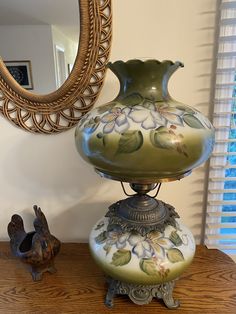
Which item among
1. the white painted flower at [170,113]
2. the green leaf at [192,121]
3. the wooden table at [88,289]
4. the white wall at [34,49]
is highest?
the white wall at [34,49]

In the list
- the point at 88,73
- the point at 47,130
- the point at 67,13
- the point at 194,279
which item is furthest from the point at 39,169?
the point at 194,279

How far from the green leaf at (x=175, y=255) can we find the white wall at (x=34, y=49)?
622 mm

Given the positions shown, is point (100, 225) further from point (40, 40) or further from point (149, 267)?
point (40, 40)

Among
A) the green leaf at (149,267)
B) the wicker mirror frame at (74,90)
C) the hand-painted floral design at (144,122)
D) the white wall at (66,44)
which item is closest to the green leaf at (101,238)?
the green leaf at (149,267)

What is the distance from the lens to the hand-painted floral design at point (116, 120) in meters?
0.52

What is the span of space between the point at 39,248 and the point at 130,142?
49 centimetres

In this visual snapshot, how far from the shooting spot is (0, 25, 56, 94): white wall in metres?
0.81

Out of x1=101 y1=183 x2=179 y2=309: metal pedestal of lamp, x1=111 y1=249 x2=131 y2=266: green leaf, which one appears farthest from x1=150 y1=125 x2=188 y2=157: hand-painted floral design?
x1=111 y1=249 x2=131 y2=266: green leaf

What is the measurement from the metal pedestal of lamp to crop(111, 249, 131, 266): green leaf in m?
0.06

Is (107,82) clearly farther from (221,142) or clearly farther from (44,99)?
(221,142)

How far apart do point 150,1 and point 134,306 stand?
0.90m

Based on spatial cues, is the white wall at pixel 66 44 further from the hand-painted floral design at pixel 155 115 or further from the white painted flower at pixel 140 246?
the white painted flower at pixel 140 246

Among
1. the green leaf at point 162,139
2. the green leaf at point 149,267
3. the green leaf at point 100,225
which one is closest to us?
the green leaf at point 162,139

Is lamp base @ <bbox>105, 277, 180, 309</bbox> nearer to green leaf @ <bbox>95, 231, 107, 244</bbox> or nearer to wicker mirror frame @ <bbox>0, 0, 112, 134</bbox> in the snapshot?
green leaf @ <bbox>95, 231, 107, 244</bbox>
